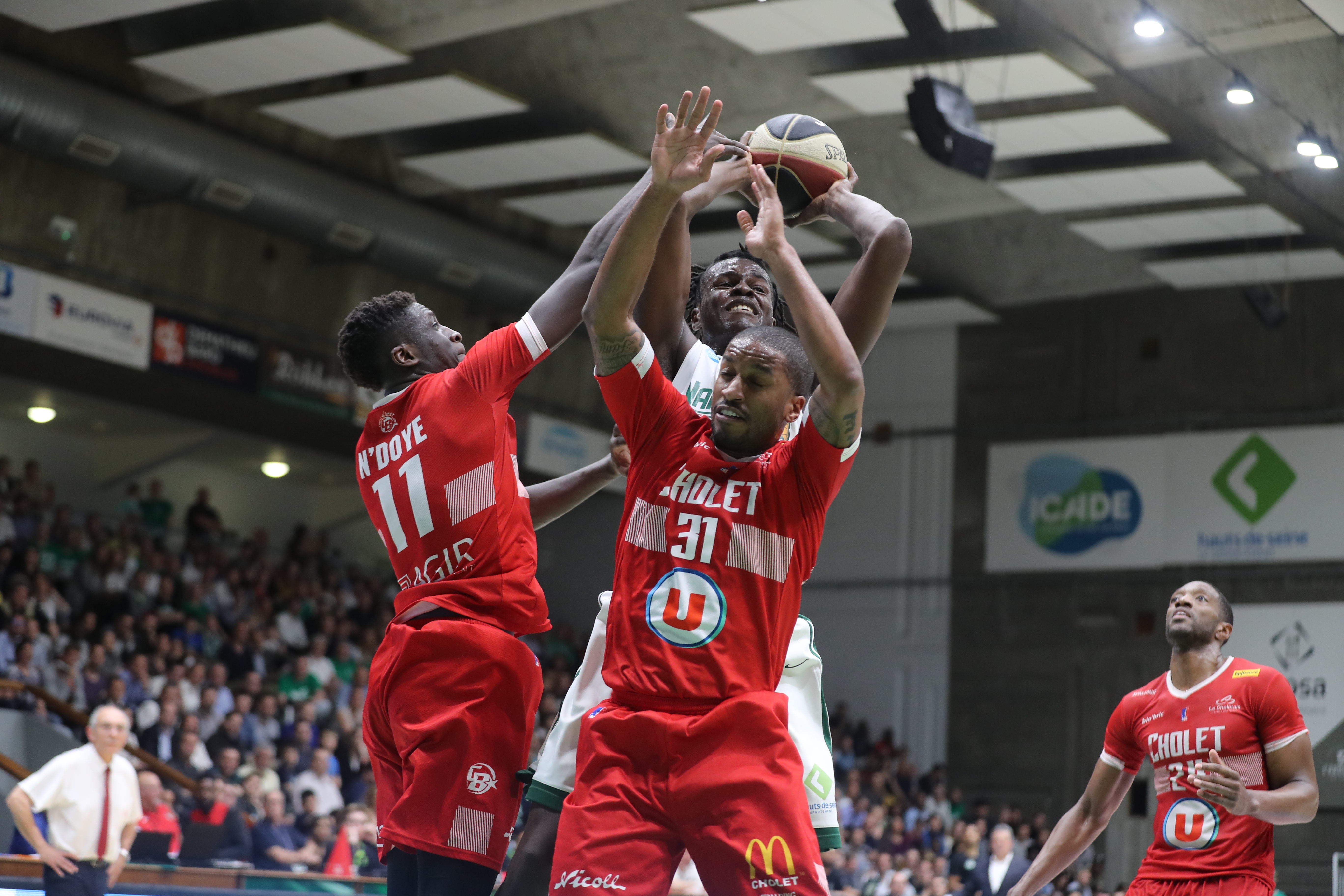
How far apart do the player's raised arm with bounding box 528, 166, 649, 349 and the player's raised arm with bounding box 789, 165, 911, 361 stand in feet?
2.01

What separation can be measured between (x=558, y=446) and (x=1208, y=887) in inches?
665

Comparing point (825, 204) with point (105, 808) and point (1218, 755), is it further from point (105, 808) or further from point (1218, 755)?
point (105, 808)

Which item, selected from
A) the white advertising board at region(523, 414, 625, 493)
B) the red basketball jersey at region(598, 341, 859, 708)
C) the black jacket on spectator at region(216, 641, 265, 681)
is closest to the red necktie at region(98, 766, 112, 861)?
the red basketball jersey at region(598, 341, 859, 708)

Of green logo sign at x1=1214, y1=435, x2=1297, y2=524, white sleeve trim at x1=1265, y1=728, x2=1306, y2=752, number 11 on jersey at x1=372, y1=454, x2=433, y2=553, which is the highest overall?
green logo sign at x1=1214, y1=435, x2=1297, y2=524

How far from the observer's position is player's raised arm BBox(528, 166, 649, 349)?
4.07 metres

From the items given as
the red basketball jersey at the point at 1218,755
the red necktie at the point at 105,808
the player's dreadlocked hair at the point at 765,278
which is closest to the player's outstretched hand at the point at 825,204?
the player's dreadlocked hair at the point at 765,278

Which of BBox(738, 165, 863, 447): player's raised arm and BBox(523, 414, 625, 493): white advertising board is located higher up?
BBox(523, 414, 625, 493): white advertising board

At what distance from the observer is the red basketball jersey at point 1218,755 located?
6.05 metres

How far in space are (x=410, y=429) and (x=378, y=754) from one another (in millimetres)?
869

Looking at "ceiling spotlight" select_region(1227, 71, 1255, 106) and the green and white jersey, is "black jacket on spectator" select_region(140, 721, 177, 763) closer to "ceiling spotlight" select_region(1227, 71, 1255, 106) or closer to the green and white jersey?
"ceiling spotlight" select_region(1227, 71, 1255, 106)

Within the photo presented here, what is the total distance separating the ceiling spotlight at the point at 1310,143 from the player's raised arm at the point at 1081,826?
35.3 feet

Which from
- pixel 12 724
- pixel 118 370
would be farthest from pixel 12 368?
pixel 12 724

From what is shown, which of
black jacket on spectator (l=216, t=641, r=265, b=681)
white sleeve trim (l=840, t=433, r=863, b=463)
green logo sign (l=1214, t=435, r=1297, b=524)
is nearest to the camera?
white sleeve trim (l=840, t=433, r=863, b=463)

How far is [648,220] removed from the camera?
3.54 metres
